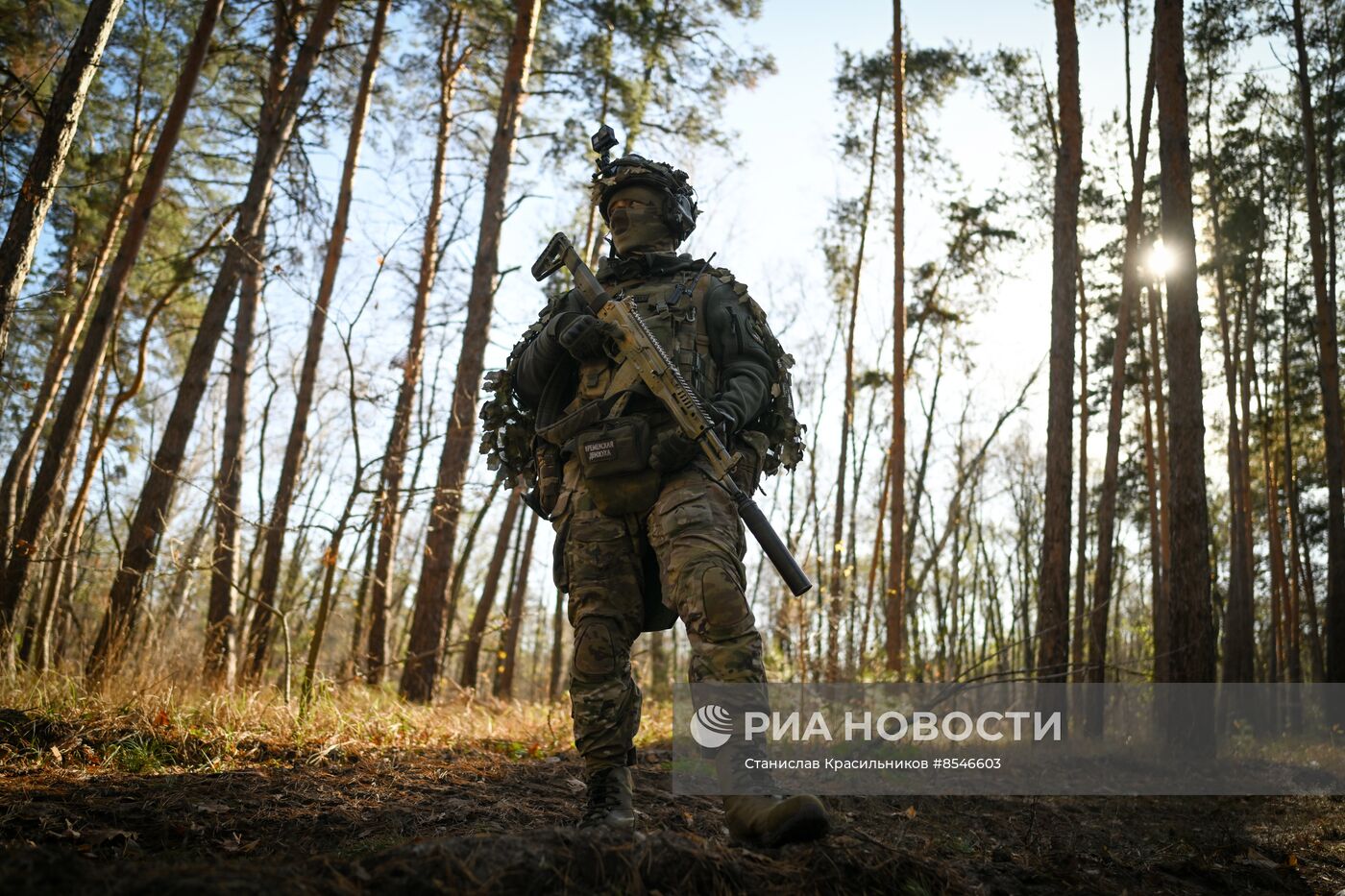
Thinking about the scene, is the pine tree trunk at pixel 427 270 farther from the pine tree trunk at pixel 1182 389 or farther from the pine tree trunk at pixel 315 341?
the pine tree trunk at pixel 1182 389

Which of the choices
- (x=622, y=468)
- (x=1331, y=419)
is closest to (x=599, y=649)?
(x=622, y=468)

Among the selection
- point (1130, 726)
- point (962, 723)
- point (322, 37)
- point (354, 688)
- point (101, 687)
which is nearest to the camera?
point (101, 687)

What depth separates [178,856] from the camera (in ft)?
9.48

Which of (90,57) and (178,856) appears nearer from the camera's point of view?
(178,856)

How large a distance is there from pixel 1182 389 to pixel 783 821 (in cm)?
785

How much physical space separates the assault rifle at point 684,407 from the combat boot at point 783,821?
2.33ft

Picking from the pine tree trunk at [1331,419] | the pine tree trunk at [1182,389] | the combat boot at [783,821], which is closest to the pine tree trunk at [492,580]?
the pine tree trunk at [1182,389]

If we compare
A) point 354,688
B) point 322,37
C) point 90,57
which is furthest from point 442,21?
point 354,688

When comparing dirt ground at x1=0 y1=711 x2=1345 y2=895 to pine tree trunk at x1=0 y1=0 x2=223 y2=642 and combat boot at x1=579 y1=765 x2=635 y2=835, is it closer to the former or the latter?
combat boot at x1=579 y1=765 x2=635 y2=835

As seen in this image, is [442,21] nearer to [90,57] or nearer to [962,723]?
[90,57]

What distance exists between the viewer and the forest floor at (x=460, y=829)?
2.23 metres

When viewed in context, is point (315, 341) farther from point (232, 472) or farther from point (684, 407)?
point (684, 407)

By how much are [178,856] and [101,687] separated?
3.17 meters

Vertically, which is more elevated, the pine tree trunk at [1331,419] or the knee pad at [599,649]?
the pine tree trunk at [1331,419]
